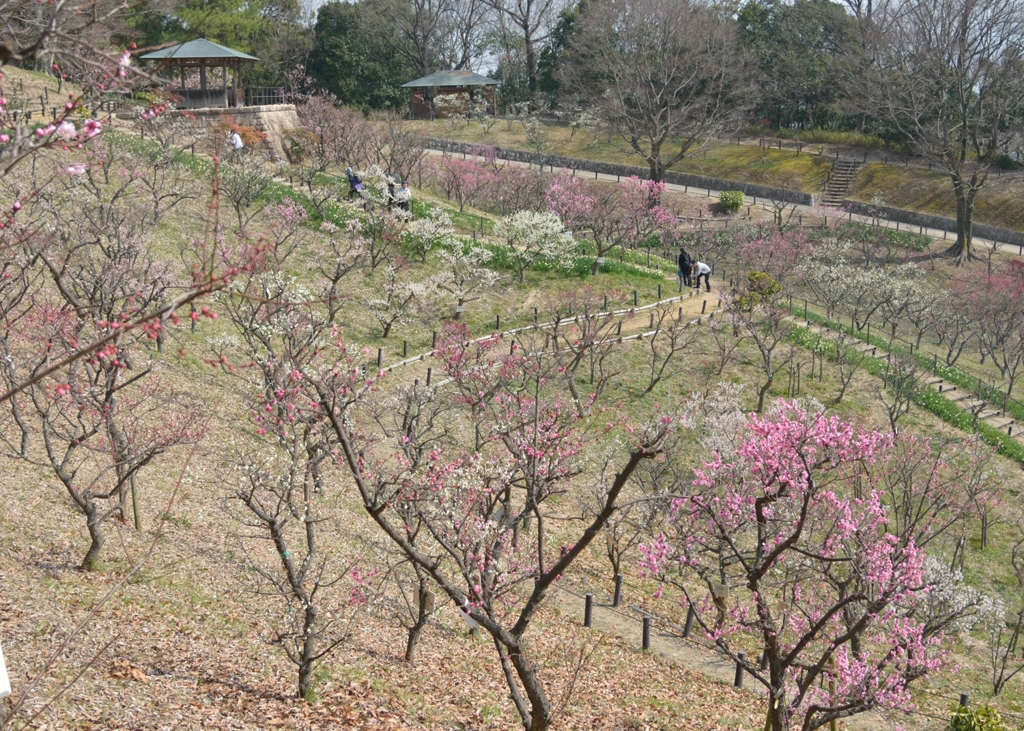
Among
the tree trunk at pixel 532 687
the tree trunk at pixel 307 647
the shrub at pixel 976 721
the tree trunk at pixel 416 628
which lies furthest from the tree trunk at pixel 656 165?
the tree trunk at pixel 532 687

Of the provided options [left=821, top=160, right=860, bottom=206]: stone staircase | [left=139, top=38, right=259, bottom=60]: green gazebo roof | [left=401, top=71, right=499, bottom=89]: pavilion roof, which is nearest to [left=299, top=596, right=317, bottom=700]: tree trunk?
[left=139, top=38, right=259, bottom=60]: green gazebo roof

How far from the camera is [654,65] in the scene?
49.0 m

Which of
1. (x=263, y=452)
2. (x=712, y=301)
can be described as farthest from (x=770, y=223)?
(x=263, y=452)

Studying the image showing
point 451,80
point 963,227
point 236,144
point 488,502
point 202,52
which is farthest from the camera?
point 451,80

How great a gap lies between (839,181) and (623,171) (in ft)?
35.6

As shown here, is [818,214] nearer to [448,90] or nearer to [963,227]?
[963,227]

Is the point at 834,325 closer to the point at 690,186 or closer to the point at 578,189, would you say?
the point at 578,189

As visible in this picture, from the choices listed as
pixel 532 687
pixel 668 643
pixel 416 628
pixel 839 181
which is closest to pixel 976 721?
pixel 668 643

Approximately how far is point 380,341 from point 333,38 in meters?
33.3

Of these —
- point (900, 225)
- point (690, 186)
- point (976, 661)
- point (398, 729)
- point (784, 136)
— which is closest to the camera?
point (398, 729)

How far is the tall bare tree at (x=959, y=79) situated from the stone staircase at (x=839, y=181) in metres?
3.09

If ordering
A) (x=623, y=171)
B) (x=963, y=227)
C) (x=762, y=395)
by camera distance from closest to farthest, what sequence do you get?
(x=762, y=395) → (x=963, y=227) → (x=623, y=171)

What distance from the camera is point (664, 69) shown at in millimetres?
45188

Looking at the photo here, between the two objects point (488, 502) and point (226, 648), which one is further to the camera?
point (488, 502)
